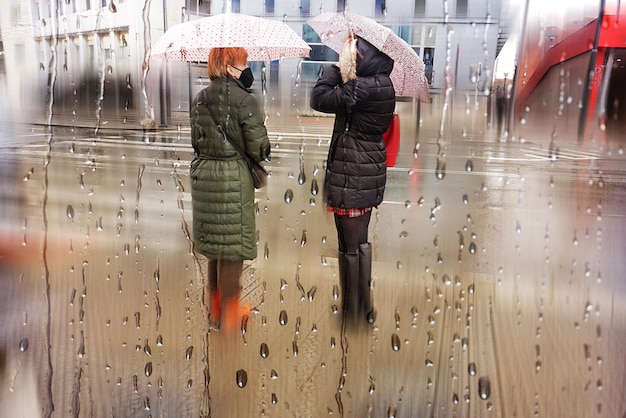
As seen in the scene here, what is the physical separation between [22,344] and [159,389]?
2.75ft

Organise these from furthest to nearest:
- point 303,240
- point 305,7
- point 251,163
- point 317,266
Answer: point 303,240 → point 317,266 → point 305,7 → point 251,163

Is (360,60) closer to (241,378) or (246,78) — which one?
(246,78)

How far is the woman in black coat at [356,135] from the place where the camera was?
2.38 m

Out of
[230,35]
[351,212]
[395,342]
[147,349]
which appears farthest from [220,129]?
[395,342]

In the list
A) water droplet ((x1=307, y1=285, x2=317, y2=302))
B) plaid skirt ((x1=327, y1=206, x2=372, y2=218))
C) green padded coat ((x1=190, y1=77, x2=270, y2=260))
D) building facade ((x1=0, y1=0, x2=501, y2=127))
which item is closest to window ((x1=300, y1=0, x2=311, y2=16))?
building facade ((x1=0, y1=0, x2=501, y2=127))

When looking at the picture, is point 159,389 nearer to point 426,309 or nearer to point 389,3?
point 426,309

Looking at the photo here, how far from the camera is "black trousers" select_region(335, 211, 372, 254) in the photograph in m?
2.60

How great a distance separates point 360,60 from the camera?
2377 millimetres

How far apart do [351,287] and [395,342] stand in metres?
0.36

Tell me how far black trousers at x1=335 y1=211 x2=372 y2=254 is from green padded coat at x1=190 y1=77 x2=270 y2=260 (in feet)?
1.47

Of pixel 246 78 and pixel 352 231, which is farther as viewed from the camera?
pixel 352 231

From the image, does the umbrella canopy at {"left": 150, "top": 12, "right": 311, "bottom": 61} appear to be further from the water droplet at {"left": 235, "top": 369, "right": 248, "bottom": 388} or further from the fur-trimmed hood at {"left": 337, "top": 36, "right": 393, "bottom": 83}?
the water droplet at {"left": 235, "top": 369, "right": 248, "bottom": 388}

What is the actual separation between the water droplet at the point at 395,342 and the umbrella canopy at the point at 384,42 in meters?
1.23

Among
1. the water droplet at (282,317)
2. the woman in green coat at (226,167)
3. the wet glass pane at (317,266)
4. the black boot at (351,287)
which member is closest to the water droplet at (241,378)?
the wet glass pane at (317,266)
